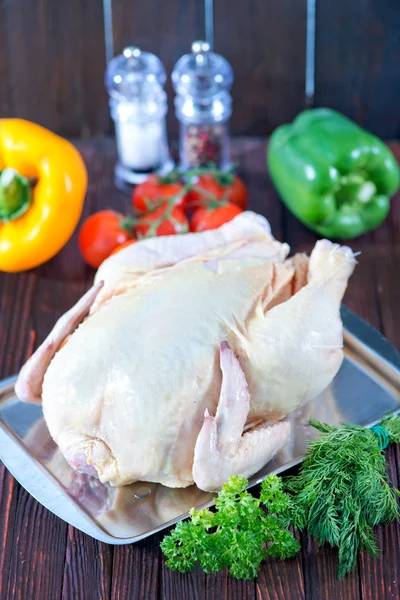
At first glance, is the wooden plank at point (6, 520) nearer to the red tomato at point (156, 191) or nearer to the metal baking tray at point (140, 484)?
the metal baking tray at point (140, 484)

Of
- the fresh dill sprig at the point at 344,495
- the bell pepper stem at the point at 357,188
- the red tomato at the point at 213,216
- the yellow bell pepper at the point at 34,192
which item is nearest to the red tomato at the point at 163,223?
the red tomato at the point at 213,216

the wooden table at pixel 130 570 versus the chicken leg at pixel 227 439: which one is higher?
the chicken leg at pixel 227 439

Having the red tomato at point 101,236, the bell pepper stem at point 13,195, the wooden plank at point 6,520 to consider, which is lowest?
the wooden plank at point 6,520

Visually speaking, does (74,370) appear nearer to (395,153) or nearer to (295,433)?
(295,433)

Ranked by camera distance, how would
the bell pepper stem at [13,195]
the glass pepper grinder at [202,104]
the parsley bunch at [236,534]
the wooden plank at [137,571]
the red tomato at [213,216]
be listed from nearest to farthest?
1. the parsley bunch at [236,534]
2. the wooden plank at [137,571]
3. the bell pepper stem at [13,195]
4. the red tomato at [213,216]
5. the glass pepper grinder at [202,104]

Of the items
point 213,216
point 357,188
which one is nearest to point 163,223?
point 213,216

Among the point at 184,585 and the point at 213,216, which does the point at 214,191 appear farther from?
the point at 184,585

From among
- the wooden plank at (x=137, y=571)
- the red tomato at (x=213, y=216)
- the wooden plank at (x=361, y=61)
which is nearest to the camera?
the wooden plank at (x=137, y=571)

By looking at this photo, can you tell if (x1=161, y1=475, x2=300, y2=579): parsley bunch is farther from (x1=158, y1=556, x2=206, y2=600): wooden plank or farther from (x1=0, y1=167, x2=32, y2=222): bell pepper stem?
(x1=0, y1=167, x2=32, y2=222): bell pepper stem
